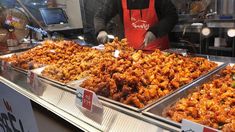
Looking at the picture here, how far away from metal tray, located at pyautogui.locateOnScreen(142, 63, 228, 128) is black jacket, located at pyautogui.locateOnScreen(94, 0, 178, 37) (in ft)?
4.54

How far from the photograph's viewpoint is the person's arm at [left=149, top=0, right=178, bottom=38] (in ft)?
10.2

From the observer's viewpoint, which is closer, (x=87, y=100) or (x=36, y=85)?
(x=87, y=100)

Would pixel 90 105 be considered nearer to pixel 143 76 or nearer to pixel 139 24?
pixel 143 76

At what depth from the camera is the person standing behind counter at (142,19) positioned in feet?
10.5

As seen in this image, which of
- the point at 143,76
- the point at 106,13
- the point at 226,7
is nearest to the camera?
the point at 143,76

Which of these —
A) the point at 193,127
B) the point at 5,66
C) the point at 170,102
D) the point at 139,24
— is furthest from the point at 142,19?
the point at 193,127

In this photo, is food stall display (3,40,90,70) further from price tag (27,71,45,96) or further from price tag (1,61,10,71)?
price tag (27,71,45,96)

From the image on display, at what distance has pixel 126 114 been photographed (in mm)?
1342

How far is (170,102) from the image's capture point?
57.9 inches

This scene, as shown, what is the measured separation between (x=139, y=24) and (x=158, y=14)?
0.91 feet

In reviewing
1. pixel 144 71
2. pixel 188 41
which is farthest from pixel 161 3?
pixel 144 71

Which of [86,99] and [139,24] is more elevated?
[139,24]

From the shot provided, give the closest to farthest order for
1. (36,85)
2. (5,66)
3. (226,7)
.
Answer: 1. (36,85)
2. (5,66)
3. (226,7)

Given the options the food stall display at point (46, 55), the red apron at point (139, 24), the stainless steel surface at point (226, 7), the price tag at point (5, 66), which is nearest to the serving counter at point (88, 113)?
the food stall display at point (46, 55)
